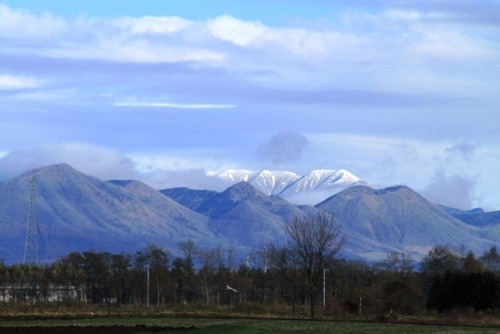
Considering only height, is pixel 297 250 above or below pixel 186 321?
above

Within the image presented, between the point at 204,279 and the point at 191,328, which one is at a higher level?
the point at 204,279

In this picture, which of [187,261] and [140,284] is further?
[187,261]

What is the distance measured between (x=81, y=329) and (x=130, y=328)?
9.75 ft

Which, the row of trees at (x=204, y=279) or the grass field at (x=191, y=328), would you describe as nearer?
the grass field at (x=191, y=328)

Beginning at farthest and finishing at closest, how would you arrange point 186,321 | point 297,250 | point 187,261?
1. point 187,261
2. point 297,250
3. point 186,321

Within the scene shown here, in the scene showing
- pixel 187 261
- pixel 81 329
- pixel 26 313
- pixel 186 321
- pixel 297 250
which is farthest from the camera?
pixel 187 261

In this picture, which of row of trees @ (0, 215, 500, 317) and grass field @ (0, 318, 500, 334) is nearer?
grass field @ (0, 318, 500, 334)

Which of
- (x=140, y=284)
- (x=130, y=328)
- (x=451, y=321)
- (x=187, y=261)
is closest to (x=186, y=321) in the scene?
→ (x=130, y=328)

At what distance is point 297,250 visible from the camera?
11212 cm

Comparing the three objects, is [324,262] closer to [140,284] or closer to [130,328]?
[140,284]

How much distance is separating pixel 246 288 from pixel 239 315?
54994mm

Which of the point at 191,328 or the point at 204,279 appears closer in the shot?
the point at 191,328

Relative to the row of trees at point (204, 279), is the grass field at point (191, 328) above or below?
below

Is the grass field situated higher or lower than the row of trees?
lower
